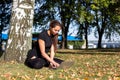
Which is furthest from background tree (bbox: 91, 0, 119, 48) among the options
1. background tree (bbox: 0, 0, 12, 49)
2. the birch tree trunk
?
the birch tree trunk

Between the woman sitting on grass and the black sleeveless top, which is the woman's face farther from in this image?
the black sleeveless top

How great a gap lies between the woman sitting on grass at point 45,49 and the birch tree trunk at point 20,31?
203 centimetres

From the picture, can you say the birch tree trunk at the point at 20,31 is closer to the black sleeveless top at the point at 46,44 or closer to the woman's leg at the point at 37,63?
the black sleeveless top at the point at 46,44

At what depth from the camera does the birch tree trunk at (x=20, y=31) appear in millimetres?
12883

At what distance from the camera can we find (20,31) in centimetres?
1307

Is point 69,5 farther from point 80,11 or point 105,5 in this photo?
point 105,5

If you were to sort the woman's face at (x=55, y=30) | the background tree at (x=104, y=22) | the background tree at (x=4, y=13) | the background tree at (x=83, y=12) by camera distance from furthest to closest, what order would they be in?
the background tree at (x=104, y=22) → the background tree at (x=83, y=12) → the background tree at (x=4, y=13) → the woman's face at (x=55, y=30)

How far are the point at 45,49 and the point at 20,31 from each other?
269 cm

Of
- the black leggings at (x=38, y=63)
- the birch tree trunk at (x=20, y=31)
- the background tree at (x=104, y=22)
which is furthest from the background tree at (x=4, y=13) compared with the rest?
the black leggings at (x=38, y=63)

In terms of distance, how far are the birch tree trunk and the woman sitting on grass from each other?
2035 millimetres

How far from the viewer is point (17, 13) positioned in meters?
13.2

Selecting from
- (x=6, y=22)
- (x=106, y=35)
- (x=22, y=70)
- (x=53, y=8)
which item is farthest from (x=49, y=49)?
(x=106, y=35)

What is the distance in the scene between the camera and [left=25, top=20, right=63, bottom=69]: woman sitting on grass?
10055mm

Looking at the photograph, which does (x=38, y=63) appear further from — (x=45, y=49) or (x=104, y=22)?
(x=104, y=22)
